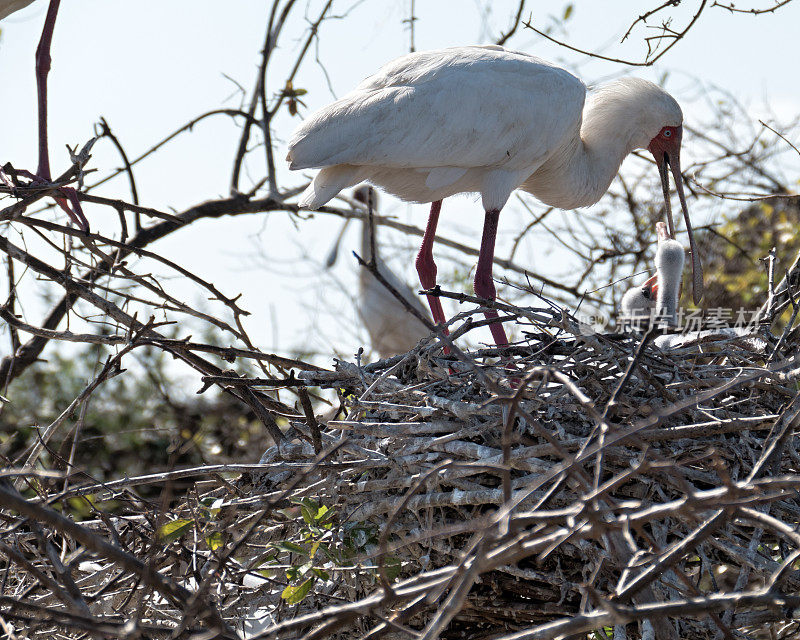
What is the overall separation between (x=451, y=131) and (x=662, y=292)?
3.89ft

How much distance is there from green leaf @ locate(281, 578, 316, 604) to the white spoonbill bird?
1.75 meters

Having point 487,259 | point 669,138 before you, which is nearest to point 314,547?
point 487,259

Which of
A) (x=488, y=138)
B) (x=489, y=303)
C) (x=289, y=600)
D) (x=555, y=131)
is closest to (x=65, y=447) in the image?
(x=289, y=600)

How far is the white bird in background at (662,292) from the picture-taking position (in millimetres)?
4357

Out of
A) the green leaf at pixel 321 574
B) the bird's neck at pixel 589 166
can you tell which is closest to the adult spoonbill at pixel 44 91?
the green leaf at pixel 321 574

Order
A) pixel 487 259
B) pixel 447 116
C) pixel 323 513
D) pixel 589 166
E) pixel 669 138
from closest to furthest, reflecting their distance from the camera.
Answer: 1. pixel 323 513
2. pixel 447 116
3. pixel 487 259
4. pixel 589 166
5. pixel 669 138

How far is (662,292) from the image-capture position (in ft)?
14.6

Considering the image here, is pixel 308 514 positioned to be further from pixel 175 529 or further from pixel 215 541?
pixel 175 529

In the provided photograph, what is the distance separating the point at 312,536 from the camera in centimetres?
331

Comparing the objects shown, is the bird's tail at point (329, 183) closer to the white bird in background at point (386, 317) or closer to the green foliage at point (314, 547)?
the green foliage at point (314, 547)

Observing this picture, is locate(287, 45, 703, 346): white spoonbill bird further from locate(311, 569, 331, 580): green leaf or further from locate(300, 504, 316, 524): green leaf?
locate(311, 569, 331, 580): green leaf

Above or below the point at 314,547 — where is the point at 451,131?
above

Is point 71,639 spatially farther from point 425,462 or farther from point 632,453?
point 632,453

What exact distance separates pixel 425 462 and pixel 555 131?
6.98ft
